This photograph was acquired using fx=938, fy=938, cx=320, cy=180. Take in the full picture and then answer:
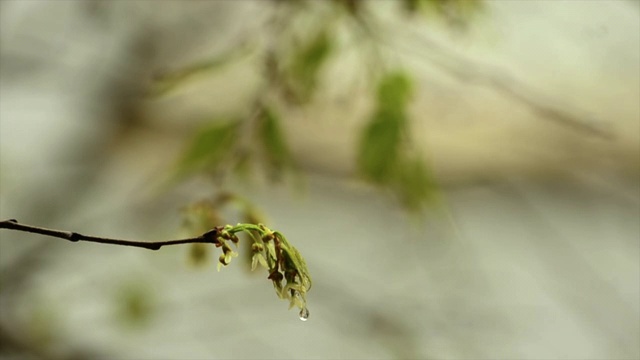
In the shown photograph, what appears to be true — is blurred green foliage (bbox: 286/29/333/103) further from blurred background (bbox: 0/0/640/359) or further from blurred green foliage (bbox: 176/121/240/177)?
blurred background (bbox: 0/0/640/359)

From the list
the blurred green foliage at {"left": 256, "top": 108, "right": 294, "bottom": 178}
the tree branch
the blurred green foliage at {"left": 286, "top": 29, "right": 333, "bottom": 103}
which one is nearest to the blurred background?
the blurred green foliage at {"left": 286, "top": 29, "right": 333, "bottom": 103}

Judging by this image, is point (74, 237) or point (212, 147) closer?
point (74, 237)

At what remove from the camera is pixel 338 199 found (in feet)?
7.45

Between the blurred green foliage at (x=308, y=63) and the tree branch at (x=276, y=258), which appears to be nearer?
the tree branch at (x=276, y=258)

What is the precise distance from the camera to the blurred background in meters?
1.50

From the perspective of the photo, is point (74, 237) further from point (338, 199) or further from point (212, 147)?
point (338, 199)

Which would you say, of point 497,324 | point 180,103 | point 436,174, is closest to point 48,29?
point 180,103

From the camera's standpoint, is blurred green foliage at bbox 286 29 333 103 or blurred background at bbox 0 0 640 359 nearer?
blurred green foliage at bbox 286 29 333 103

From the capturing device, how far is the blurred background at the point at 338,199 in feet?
4.91

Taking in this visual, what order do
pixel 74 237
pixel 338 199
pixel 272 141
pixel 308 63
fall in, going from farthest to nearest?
pixel 338 199
pixel 308 63
pixel 272 141
pixel 74 237

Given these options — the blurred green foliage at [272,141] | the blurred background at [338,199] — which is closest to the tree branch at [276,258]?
the blurred green foliage at [272,141]

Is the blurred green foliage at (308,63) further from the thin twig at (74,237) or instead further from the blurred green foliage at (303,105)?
the thin twig at (74,237)

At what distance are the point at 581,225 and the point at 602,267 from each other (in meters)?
0.18

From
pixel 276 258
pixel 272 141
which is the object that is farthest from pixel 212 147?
pixel 276 258
